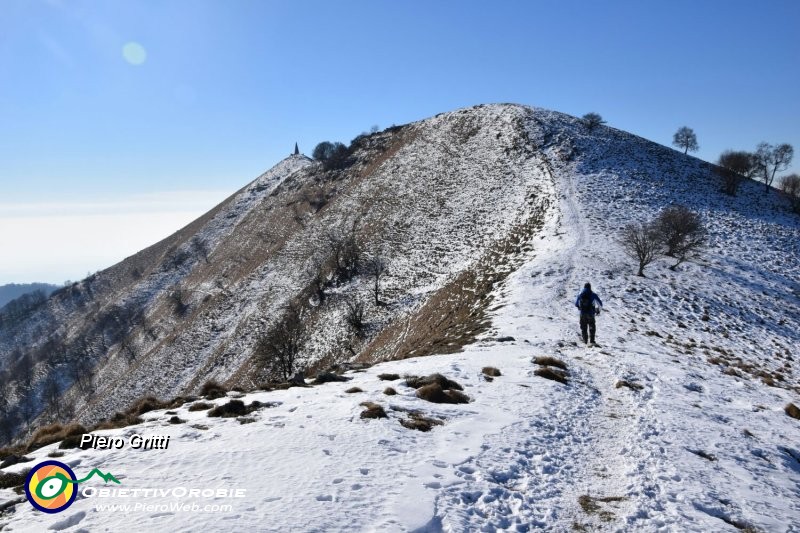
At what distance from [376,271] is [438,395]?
3201 centimetres

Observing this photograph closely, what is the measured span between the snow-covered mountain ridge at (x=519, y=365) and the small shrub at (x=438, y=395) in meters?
0.32

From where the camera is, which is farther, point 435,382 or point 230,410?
→ point 435,382

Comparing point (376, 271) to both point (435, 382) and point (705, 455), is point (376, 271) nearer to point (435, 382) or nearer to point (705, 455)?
point (435, 382)

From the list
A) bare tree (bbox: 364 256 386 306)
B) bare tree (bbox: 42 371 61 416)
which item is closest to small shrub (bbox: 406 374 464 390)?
bare tree (bbox: 364 256 386 306)

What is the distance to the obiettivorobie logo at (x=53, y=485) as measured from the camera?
5.94 meters

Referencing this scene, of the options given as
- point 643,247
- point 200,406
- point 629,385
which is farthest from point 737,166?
point 200,406

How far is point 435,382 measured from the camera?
1141cm

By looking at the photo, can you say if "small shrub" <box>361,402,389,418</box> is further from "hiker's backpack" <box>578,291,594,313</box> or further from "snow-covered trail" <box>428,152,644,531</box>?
"hiker's backpack" <box>578,291,594,313</box>

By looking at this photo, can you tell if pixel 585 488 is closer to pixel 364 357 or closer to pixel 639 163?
pixel 364 357

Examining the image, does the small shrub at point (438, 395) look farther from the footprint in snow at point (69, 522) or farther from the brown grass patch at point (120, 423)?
the footprint in snow at point (69, 522)

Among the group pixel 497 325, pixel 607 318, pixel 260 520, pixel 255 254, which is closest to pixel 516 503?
pixel 260 520

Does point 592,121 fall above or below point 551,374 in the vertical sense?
above

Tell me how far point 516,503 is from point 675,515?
2.57 meters

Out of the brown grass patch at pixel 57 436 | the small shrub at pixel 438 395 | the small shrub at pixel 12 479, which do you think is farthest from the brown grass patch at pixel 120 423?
the small shrub at pixel 438 395
